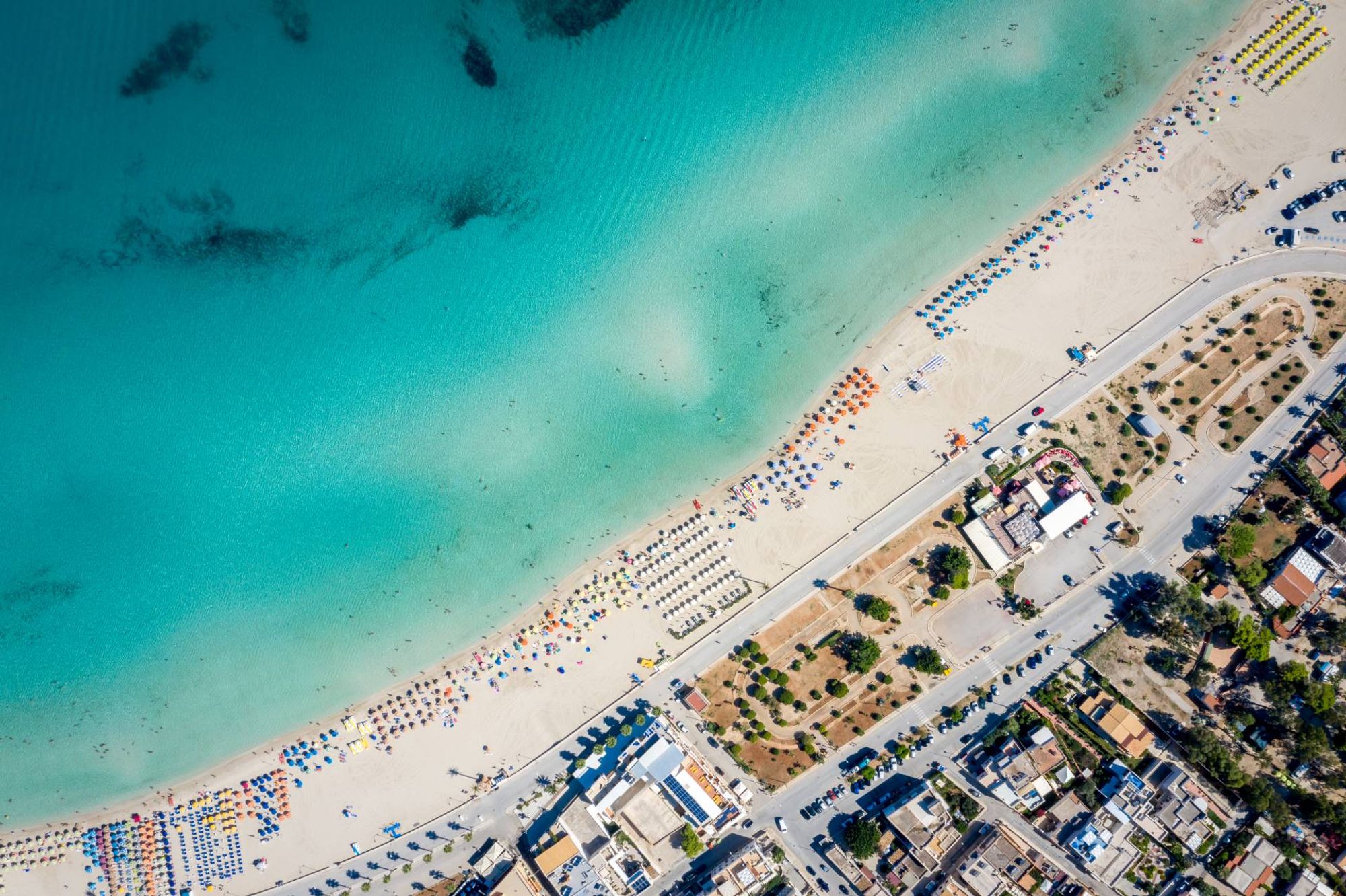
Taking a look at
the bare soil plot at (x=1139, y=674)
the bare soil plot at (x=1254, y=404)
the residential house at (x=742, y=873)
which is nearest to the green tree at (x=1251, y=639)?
the bare soil plot at (x=1139, y=674)

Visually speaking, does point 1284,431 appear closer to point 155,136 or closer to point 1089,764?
point 1089,764

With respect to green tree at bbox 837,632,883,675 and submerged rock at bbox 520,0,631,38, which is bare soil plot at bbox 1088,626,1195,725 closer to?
green tree at bbox 837,632,883,675

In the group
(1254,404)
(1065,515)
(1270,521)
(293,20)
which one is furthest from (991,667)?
(293,20)

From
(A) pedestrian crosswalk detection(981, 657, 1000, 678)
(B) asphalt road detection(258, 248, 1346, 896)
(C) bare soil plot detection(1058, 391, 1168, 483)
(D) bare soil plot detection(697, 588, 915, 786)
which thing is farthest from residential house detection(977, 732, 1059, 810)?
(C) bare soil plot detection(1058, 391, 1168, 483)

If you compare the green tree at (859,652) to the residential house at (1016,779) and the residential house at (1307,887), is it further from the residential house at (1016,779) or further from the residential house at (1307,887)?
the residential house at (1307,887)

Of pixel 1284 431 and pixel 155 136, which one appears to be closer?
pixel 1284 431

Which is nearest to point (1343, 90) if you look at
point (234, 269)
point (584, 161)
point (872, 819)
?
point (584, 161)

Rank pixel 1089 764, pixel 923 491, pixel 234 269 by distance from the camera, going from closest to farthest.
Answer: pixel 1089 764 < pixel 923 491 < pixel 234 269

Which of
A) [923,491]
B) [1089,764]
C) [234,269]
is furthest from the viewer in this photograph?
[234,269]
